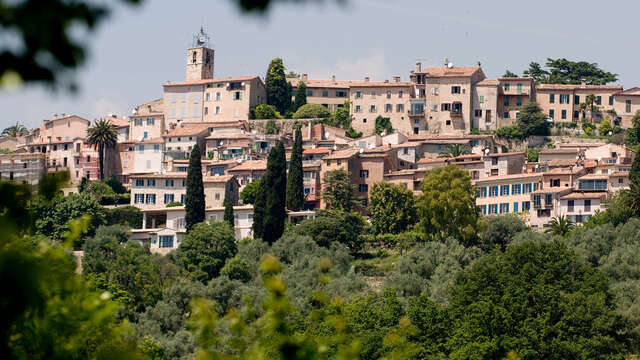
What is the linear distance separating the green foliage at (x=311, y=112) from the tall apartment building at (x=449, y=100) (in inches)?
380

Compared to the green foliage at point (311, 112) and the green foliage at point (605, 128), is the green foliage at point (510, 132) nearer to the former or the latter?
the green foliage at point (605, 128)

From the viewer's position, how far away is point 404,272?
75.2 meters

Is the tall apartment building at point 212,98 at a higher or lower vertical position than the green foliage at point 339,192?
higher

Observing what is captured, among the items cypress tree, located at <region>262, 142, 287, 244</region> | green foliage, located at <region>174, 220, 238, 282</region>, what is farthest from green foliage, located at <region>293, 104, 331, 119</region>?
green foliage, located at <region>174, 220, 238, 282</region>

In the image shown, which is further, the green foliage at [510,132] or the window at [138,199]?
the green foliage at [510,132]

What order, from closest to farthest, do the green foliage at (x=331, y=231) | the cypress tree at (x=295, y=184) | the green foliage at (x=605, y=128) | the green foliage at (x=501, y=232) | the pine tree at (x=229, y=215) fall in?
the green foliage at (x=501, y=232) → the green foliage at (x=331, y=231) → the pine tree at (x=229, y=215) → the cypress tree at (x=295, y=184) → the green foliage at (x=605, y=128)

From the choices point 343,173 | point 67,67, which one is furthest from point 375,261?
point 67,67

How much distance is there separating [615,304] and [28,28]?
60573 mm

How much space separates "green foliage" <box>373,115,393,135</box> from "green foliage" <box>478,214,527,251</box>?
30.9 m

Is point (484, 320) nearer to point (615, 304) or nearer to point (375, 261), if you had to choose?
point (615, 304)

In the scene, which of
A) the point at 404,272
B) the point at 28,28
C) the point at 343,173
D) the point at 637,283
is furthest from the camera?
the point at 343,173

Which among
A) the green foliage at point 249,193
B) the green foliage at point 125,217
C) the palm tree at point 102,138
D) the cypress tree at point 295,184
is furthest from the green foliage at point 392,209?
the palm tree at point 102,138

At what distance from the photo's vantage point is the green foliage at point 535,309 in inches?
2235

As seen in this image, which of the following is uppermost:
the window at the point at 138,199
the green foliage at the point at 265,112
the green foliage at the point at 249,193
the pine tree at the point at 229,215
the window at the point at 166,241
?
the green foliage at the point at 265,112
